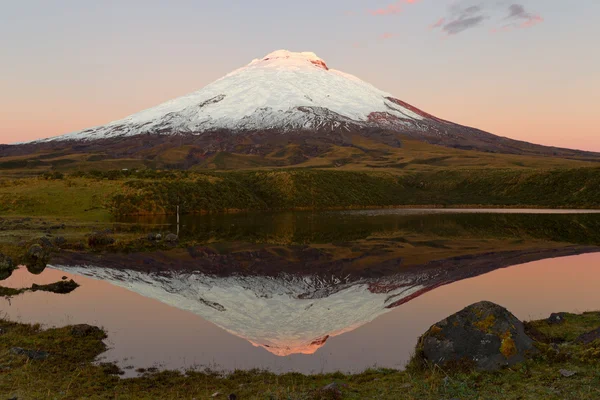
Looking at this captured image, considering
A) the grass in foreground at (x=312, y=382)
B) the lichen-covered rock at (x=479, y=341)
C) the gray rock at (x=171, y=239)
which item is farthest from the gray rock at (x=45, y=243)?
the lichen-covered rock at (x=479, y=341)

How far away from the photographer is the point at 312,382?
16.1 meters

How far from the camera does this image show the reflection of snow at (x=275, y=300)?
2224 centimetres

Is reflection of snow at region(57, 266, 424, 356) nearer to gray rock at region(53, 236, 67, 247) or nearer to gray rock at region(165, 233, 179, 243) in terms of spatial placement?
gray rock at region(53, 236, 67, 247)

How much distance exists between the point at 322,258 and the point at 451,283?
13.0 metres

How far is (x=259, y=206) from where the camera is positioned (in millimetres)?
106375

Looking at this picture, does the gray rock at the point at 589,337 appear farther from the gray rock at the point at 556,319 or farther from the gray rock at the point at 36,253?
the gray rock at the point at 36,253

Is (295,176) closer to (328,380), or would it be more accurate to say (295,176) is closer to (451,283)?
(451,283)

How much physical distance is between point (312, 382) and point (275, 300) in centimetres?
1212

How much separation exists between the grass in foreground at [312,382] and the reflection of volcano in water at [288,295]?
398 cm

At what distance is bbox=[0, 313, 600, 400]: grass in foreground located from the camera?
14039mm

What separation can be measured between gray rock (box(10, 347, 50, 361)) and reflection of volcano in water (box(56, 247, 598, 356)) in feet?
24.8

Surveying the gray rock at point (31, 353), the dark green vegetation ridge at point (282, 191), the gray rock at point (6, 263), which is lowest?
the gray rock at point (31, 353)

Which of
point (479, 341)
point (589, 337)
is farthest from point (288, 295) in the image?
point (589, 337)

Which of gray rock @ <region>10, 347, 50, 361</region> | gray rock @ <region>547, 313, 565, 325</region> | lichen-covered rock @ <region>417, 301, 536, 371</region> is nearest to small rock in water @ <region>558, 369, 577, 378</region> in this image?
lichen-covered rock @ <region>417, 301, 536, 371</region>
